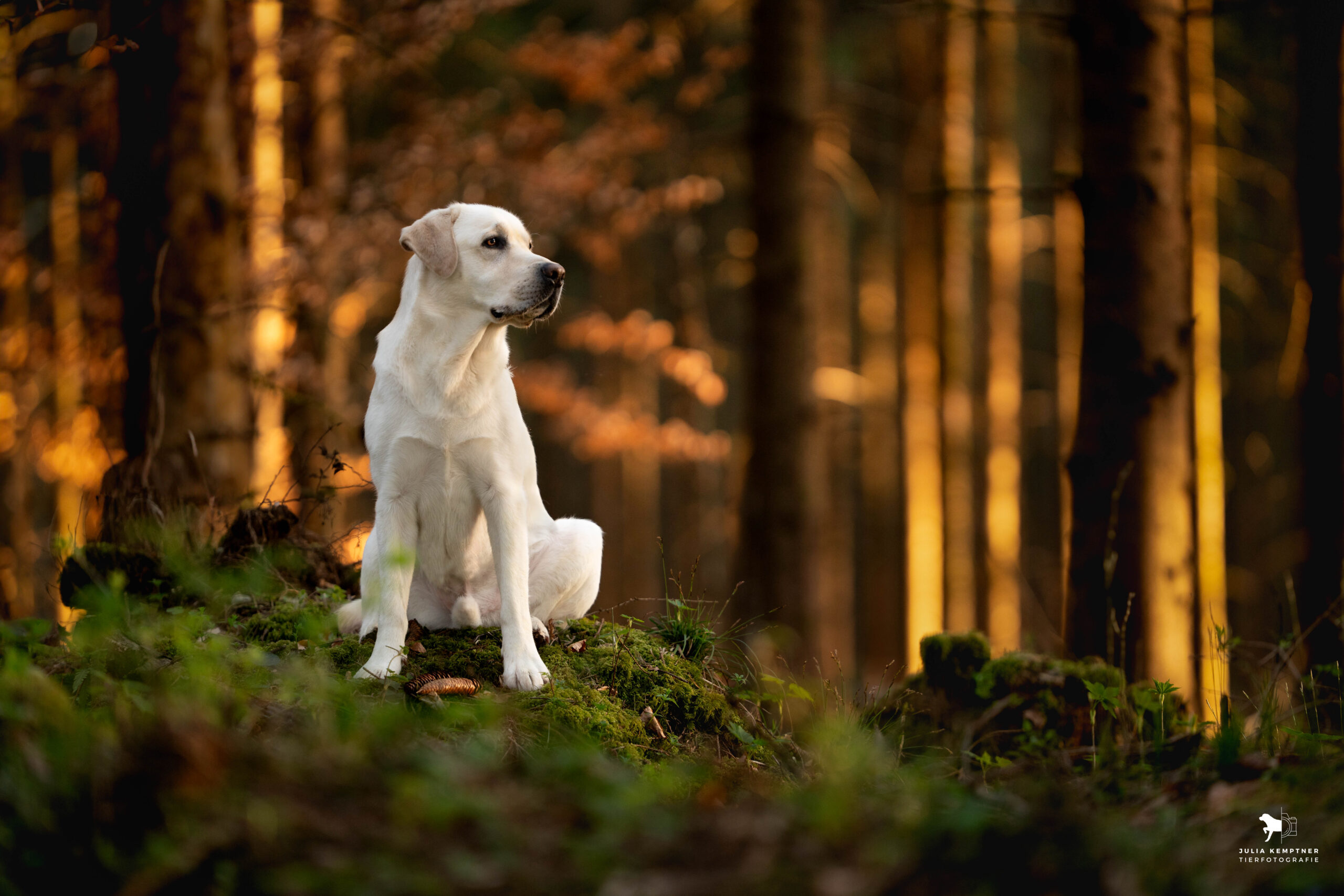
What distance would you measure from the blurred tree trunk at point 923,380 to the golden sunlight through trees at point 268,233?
8115 mm

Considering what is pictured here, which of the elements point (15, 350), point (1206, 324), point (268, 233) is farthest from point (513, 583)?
point (1206, 324)

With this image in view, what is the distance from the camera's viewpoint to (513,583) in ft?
12.8

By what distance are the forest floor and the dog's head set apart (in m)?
1.50

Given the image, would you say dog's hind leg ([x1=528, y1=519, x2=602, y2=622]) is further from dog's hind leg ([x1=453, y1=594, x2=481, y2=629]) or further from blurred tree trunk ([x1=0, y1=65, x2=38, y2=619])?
blurred tree trunk ([x1=0, y1=65, x2=38, y2=619])

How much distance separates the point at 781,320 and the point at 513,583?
5.19 meters

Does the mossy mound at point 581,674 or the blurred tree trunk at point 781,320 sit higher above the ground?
the blurred tree trunk at point 781,320

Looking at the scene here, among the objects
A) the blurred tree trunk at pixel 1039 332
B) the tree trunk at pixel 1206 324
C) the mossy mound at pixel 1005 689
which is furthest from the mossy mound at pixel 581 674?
the tree trunk at pixel 1206 324

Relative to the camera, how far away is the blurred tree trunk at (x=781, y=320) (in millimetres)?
8336

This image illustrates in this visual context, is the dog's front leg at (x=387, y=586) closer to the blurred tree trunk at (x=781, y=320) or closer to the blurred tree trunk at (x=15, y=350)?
the blurred tree trunk at (x=781, y=320)

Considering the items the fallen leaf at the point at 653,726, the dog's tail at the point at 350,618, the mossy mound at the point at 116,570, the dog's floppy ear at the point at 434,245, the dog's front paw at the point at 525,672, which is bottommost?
Answer: the fallen leaf at the point at 653,726

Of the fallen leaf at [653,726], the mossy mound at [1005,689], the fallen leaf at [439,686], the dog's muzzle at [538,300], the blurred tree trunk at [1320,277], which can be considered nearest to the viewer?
the fallen leaf at [439,686]

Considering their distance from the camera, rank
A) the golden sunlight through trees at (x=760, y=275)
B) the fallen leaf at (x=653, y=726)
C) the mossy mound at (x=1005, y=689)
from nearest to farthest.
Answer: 1. the fallen leaf at (x=653, y=726)
2. the mossy mound at (x=1005, y=689)
3. the golden sunlight through trees at (x=760, y=275)

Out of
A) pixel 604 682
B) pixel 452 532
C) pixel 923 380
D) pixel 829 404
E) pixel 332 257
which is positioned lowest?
pixel 604 682

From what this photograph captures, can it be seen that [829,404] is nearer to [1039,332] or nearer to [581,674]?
[581,674]
